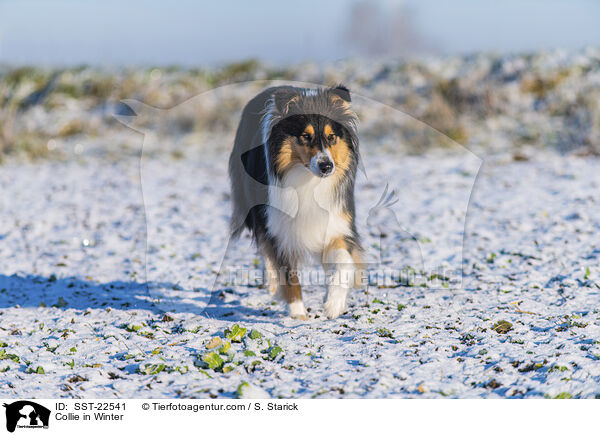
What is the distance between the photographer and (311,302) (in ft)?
14.9

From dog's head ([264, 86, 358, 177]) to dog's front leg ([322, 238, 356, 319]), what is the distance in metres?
0.58

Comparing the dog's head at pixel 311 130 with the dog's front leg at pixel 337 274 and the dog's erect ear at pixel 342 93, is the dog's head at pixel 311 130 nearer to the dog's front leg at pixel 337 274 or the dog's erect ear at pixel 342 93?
the dog's erect ear at pixel 342 93

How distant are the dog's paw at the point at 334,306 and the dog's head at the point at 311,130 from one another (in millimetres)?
914

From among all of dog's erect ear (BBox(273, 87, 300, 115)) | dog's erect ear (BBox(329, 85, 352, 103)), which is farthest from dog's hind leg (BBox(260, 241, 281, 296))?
dog's erect ear (BBox(329, 85, 352, 103))

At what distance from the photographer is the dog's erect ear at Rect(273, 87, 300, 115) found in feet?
12.1

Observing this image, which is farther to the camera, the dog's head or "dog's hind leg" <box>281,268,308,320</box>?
"dog's hind leg" <box>281,268,308,320</box>

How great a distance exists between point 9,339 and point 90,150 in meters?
8.02

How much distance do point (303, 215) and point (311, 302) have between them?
0.93 metres

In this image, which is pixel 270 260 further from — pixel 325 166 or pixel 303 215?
pixel 325 166
